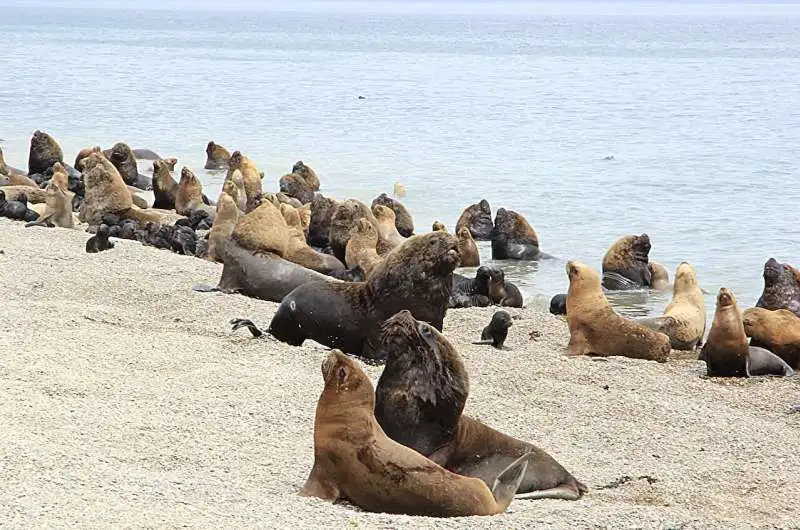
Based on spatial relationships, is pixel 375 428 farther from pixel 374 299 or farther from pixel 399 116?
pixel 399 116

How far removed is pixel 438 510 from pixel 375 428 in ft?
1.28

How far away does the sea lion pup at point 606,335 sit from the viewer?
8.67m

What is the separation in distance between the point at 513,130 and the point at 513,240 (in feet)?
62.0

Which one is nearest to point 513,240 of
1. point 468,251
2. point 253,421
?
point 468,251

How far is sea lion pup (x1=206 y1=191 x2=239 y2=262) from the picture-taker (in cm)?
1156

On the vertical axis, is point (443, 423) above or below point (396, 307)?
above

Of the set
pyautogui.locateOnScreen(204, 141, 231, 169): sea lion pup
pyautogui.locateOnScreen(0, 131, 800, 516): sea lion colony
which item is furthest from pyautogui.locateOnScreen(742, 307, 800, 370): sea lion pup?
pyautogui.locateOnScreen(204, 141, 231, 169): sea lion pup

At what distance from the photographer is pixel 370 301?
7812 millimetres

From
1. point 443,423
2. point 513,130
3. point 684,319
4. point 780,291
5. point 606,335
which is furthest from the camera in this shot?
point 513,130

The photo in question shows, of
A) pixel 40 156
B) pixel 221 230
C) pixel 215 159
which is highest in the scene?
pixel 221 230

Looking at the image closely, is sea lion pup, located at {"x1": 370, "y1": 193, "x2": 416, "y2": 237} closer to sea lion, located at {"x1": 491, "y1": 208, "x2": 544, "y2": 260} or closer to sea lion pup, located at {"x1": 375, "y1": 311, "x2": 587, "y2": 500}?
sea lion, located at {"x1": 491, "y1": 208, "x2": 544, "y2": 260}

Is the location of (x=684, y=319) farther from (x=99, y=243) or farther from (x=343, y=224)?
(x=99, y=243)

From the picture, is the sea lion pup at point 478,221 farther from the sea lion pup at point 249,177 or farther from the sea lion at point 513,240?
the sea lion pup at point 249,177

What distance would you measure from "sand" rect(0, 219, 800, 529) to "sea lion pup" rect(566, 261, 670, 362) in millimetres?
185
